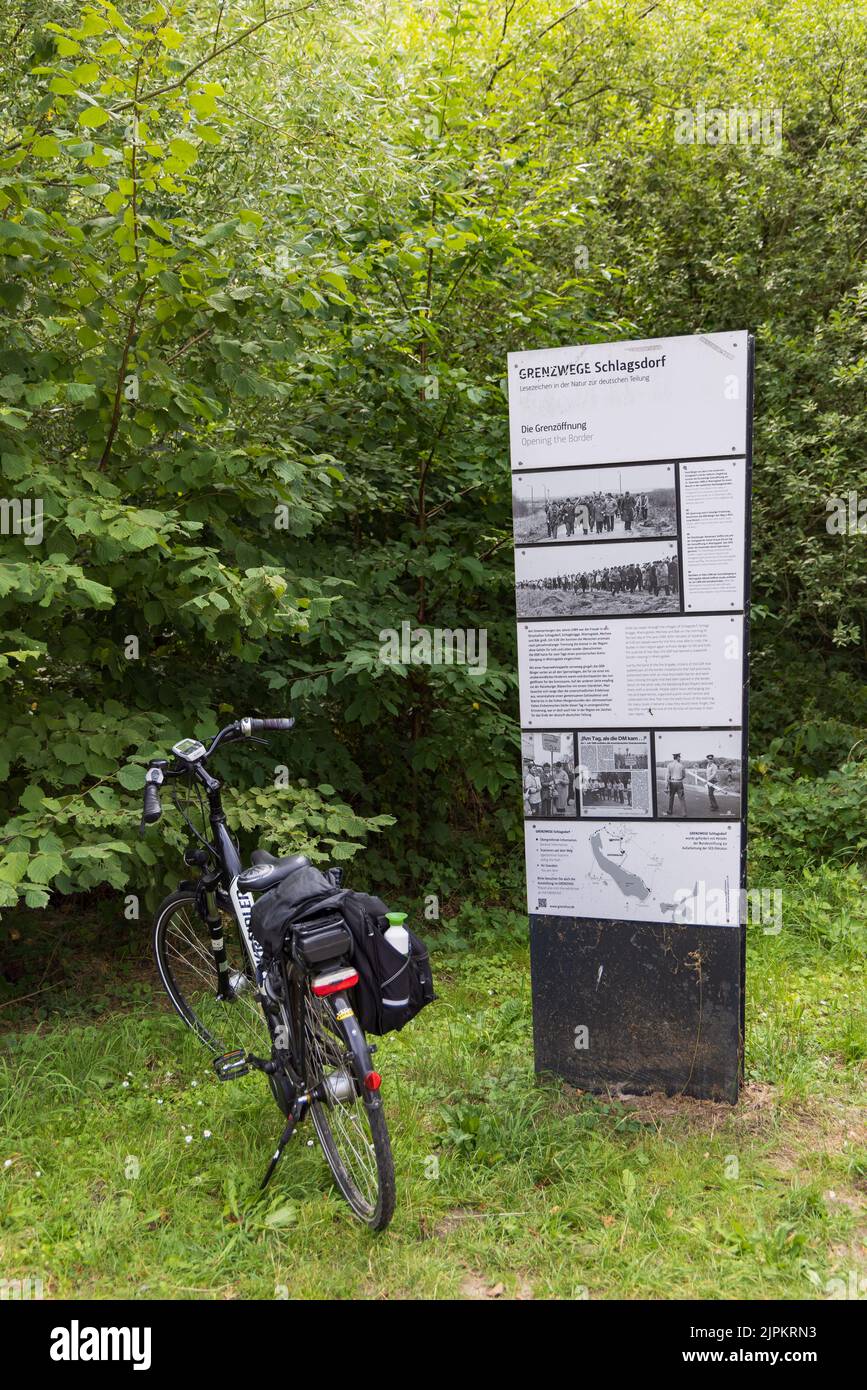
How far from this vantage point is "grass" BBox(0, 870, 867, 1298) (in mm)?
2998

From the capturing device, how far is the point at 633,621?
12.6 ft

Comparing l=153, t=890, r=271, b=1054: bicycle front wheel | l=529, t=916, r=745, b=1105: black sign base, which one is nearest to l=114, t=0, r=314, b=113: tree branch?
l=153, t=890, r=271, b=1054: bicycle front wheel

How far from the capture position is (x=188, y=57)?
418cm

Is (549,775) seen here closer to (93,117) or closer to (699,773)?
(699,773)

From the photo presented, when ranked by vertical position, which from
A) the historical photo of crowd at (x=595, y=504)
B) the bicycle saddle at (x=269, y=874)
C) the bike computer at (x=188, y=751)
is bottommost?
the bicycle saddle at (x=269, y=874)

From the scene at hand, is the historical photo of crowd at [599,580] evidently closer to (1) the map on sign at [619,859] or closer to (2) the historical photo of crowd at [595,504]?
(2) the historical photo of crowd at [595,504]

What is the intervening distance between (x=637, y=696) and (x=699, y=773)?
0.35 metres

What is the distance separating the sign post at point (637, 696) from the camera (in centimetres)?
372

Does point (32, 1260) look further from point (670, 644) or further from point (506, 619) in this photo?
point (506, 619)

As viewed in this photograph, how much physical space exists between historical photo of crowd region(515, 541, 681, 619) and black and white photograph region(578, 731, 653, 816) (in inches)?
18.3

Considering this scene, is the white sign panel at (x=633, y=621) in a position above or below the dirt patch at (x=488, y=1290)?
above

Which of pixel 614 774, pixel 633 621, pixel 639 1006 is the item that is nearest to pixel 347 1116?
pixel 639 1006

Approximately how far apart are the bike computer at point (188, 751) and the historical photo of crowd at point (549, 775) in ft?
3.96

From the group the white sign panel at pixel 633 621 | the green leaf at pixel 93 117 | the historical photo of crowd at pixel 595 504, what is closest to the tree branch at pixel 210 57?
the green leaf at pixel 93 117
